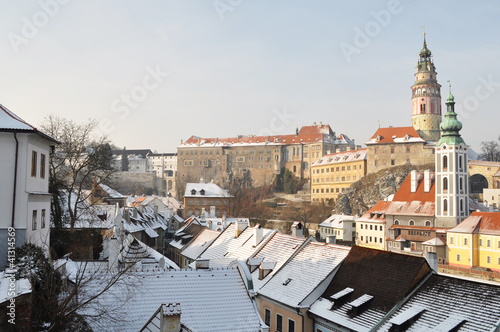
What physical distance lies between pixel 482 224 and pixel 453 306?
1459 inches

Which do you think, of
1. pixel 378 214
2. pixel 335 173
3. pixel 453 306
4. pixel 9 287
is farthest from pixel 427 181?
pixel 9 287

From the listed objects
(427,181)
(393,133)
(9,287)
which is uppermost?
(393,133)

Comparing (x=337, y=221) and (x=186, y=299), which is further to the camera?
(x=337, y=221)

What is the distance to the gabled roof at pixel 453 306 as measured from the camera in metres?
13.7

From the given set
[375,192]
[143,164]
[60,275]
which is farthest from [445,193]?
[143,164]

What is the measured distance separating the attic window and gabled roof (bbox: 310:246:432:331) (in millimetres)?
746

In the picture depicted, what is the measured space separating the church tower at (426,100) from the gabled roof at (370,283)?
8556cm

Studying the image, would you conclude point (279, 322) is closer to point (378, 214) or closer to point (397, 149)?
point (378, 214)

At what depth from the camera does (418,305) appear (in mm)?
15555

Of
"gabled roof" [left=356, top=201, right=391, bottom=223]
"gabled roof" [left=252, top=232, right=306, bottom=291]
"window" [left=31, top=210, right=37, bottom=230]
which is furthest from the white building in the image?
"gabled roof" [left=356, top=201, right=391, bottom=223]

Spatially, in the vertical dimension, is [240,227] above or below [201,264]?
below

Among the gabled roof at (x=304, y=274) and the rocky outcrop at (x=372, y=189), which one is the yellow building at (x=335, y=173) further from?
Result: the gabled roof at (x=304, y=274)

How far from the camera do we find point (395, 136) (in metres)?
95.3

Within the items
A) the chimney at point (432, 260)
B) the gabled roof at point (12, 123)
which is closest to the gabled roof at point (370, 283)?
the chimney at point (432, 260)
